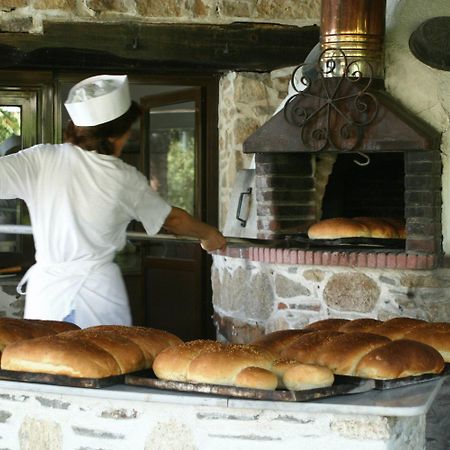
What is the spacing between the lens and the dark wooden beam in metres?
6.22

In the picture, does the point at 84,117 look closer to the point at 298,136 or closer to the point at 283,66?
the point at 298,136

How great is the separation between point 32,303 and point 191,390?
1.39 m

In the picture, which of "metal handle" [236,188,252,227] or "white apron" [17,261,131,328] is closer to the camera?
"white apron" [17,261,131,328]

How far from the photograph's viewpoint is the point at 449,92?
4848 millimetres

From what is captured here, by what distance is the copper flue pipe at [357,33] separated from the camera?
4.89 metres

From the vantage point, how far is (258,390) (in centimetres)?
215

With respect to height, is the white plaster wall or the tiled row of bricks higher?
the white plaster wall

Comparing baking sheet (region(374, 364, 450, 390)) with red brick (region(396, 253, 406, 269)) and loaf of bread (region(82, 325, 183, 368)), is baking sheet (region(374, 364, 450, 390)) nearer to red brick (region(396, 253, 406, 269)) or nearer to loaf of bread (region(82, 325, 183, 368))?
loaf of bread (region(82, 325, 183, 368))

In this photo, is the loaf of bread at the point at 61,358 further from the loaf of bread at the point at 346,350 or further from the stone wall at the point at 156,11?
the stone wall at the point at 156,11

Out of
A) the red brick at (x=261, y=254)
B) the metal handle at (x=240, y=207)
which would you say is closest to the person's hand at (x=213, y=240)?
the red brick at (x=261, y=254)

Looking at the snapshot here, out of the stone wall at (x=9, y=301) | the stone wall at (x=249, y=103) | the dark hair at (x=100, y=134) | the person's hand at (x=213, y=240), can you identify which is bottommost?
the stone wall at (x=9, y=301)

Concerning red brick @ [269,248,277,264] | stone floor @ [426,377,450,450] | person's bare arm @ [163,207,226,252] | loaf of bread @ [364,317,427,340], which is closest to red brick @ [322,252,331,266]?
red brick @ [269,248,277,264]

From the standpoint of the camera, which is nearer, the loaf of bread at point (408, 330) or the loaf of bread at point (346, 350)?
the loaf of bread at point (346, 350)

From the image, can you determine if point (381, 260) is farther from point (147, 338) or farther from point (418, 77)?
point (147, 338)
